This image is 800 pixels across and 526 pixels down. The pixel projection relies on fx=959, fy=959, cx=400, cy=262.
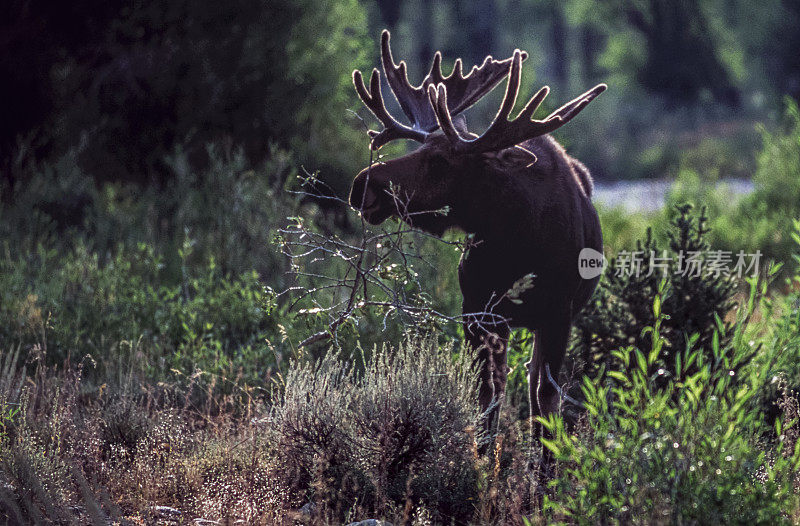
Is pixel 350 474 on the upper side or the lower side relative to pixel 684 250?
lower

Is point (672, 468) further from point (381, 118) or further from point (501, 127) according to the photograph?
point (381, 118)

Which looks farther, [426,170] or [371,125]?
[371,125]

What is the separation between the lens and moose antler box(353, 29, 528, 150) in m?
4.82

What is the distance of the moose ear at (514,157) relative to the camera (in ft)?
14.5

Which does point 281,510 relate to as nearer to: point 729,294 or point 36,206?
point 729,294

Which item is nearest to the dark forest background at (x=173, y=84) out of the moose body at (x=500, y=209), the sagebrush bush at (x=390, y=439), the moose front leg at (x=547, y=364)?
the moose body at (x=500, y=209)

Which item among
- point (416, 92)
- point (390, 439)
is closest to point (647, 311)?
point (416, 92)

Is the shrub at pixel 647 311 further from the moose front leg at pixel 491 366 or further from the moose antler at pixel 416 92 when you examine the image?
the moose antler at pixel 416 92

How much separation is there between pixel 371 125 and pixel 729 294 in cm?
750

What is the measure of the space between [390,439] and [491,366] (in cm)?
65

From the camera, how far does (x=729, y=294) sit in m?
5.84

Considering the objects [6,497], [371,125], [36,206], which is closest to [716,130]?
[371,125]

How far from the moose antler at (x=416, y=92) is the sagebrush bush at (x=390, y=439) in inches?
44.7

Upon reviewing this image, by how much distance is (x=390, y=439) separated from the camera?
4395 millimetres
